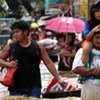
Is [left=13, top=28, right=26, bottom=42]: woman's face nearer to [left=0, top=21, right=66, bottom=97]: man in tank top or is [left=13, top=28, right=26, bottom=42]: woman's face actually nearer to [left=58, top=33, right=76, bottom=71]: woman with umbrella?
[left=0, top=21, right=66, bottom=97]: man in tank top

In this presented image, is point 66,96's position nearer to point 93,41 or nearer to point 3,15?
point 93,41

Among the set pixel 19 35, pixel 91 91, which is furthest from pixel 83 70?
pixel 19 35

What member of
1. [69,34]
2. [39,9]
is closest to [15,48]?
[69,34]

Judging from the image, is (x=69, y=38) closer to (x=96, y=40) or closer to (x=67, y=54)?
(x=67, y=54)

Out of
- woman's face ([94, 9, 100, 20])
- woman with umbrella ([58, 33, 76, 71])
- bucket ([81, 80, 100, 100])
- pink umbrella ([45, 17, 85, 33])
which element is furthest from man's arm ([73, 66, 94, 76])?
pink umbrella ([45, 17, 85, 33])

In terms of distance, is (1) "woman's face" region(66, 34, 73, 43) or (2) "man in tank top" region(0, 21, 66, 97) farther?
(1) "woman's face" region(66, 34, 73, 43)

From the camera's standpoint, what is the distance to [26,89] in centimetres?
639

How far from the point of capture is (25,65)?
6.35 meters

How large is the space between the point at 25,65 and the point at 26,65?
0.04 ft

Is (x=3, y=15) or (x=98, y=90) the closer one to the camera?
(x=98, y=90)

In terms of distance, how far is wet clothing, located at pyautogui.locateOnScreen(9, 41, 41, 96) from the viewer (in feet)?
20.7

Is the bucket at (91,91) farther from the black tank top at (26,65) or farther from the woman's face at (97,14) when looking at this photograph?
the black tank top at (26,65)

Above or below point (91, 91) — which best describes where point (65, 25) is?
below

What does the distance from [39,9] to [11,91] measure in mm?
41365
